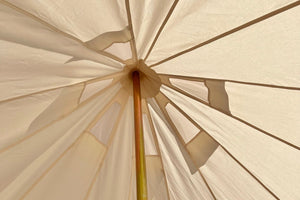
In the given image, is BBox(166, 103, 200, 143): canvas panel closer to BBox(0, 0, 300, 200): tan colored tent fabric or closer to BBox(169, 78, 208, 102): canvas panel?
BBox(0, 0, 300, 200): tan colored tent fabric

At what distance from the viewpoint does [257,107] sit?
4.44ft

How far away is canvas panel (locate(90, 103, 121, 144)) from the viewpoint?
1.65 m

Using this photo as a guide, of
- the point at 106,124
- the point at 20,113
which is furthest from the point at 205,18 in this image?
the point at 20,113

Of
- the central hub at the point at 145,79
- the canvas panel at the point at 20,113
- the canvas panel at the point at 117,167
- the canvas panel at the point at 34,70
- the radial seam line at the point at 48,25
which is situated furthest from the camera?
the canvas panel at the point at 117,167

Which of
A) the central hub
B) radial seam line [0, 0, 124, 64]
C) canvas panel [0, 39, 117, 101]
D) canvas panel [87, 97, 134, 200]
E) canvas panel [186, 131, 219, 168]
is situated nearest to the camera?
radial seam line [0, 0, 124, 64]

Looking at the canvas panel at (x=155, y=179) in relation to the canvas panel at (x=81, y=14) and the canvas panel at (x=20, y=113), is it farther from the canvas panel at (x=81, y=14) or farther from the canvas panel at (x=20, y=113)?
the canvas panel at (x=81, y=14)

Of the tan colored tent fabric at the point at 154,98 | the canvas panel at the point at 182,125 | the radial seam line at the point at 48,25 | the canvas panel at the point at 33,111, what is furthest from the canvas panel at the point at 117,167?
the radial seam line at the point at 48,25

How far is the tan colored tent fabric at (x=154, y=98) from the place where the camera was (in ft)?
3.63

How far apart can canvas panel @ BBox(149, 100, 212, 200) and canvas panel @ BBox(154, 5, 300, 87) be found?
0.44 m

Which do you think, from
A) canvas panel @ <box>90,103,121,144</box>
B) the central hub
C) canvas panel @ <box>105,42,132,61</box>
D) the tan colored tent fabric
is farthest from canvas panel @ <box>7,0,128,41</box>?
canvas panel @ <box>90,103,121,144</box>

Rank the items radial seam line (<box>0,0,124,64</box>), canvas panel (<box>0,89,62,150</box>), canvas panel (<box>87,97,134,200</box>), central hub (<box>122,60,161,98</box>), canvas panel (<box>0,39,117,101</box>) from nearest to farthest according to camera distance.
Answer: radial seam line (<box>0,0,124,64</box>), canvas panel (<box>0,39,117,101</box>), canvas panel (<box>0,89,62,150</box>), central hub (<box>122,60,161,98</box>), canvas panel (<box>87,97,134,200</box>)

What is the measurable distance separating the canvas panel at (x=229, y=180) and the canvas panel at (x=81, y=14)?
2.90 feet

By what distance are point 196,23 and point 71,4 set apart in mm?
485

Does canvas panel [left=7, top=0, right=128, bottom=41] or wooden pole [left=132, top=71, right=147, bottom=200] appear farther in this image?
wooden pole [left=132, top=71, right=147, bottom=200]
